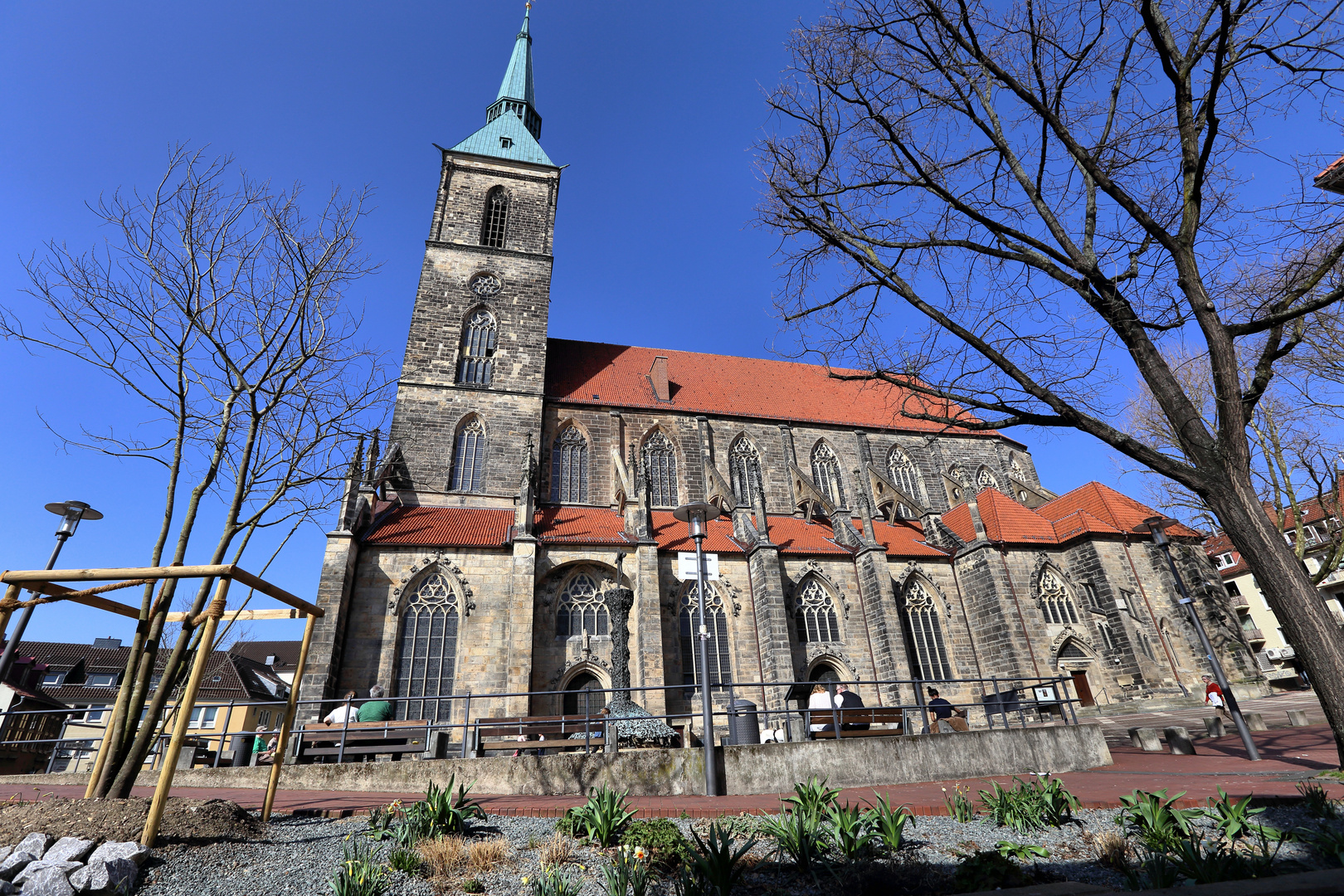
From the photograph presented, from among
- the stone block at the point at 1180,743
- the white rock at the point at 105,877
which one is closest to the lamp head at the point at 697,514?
the white rock at the point at 105,877

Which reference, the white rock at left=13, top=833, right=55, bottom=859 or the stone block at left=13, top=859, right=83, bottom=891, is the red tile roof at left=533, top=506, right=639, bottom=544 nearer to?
the white rock at left=13, top=833, right=55, bottom=859

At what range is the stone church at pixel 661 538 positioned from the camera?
52.8 feet

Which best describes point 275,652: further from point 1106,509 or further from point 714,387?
point 1106,509

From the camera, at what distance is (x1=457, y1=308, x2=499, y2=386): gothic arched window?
2272cm

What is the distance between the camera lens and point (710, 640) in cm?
1800

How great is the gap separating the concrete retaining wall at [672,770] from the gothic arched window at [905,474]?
1685 cm

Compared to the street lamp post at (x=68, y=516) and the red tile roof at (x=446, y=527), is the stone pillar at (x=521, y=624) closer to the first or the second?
the red tile roof at (x=446, y=527)

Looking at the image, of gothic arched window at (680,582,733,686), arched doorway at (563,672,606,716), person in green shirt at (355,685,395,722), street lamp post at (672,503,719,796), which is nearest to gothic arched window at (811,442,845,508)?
gothic arched window at (680,582,733,686)

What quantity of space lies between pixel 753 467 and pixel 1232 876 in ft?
67.6

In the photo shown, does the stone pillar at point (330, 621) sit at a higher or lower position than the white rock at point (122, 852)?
higher

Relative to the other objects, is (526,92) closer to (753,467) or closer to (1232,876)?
(753,467)

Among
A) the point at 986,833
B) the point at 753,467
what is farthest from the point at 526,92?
the point at 986,833

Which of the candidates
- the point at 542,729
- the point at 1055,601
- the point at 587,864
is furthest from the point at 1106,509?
the point at 587,864

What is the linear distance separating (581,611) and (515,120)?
83.3 feet
